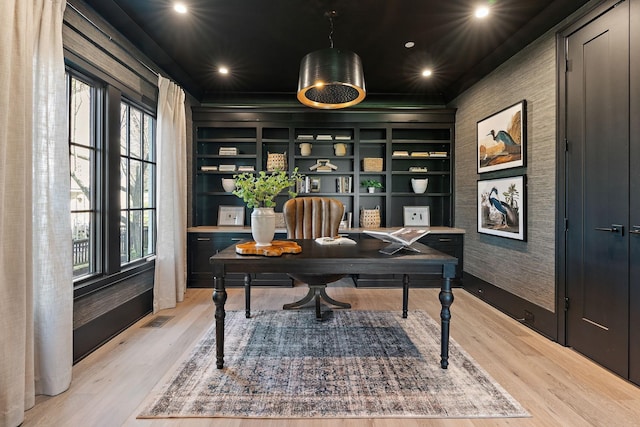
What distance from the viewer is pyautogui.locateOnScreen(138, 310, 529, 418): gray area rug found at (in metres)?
1.65

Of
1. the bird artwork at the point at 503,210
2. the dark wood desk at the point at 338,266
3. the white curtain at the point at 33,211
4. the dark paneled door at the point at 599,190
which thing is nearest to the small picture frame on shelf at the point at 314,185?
the bird artwork at the point at 503,210

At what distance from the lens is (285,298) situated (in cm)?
364

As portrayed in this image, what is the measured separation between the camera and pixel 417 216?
460 cm

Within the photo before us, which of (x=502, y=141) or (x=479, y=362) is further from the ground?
(x=502, y=141)

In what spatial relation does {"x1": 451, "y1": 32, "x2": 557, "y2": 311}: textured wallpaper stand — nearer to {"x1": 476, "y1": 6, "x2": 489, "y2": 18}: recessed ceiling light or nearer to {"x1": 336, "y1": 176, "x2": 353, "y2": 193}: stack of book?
{"x1": 476, "y1": 6, "x2": 489, "y2": 18}: recessed ceiling light

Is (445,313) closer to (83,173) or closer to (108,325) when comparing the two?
(108,325)

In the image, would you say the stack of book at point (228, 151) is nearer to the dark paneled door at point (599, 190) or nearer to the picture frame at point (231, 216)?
the picture frame at point (231, 216)

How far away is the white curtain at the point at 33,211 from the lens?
152 centimetres

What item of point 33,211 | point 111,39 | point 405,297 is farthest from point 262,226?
point 111,39

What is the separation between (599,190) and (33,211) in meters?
3.57

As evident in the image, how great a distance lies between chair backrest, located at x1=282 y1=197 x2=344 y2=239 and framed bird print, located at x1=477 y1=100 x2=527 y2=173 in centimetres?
176

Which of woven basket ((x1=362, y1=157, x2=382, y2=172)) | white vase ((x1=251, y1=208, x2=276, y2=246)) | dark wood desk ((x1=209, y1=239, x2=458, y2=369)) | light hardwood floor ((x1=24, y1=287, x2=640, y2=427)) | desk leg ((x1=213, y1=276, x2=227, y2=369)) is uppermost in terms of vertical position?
woven basket ((x1=362, y1=157, x2=382, y2=172))

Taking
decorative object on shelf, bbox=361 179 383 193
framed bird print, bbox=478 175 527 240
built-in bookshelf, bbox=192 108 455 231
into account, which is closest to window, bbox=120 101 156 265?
built-in bookshelf, bbox=192 108 455 231

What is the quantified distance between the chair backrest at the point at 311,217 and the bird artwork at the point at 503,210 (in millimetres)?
1677
